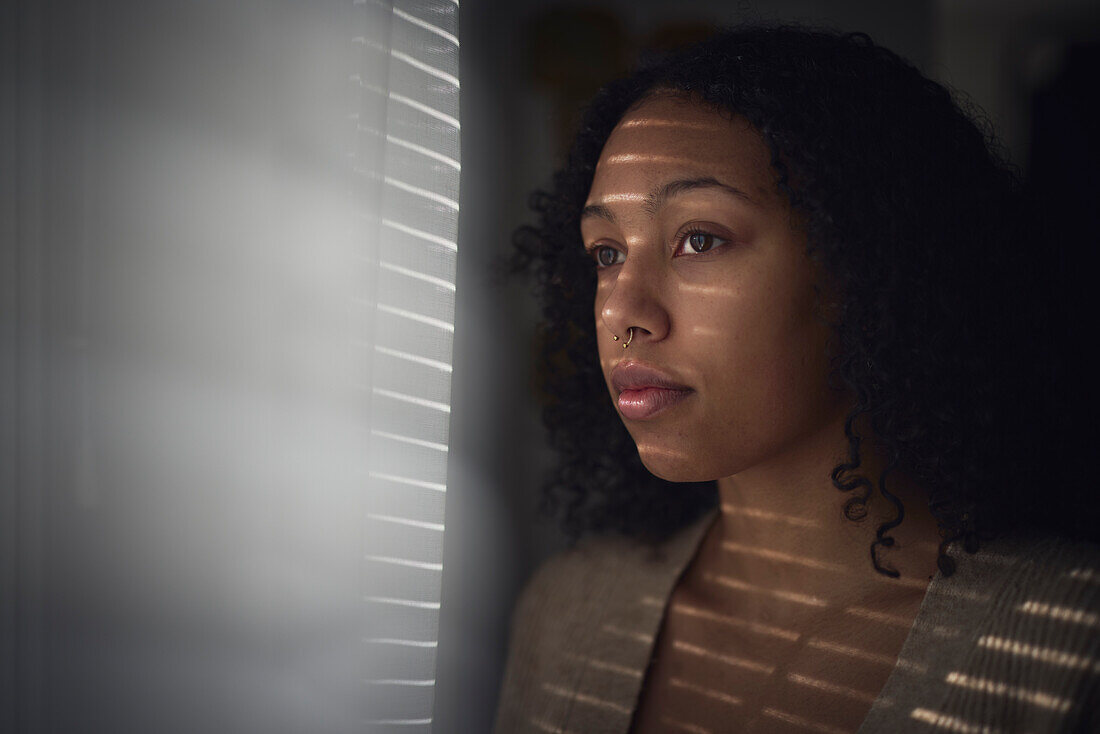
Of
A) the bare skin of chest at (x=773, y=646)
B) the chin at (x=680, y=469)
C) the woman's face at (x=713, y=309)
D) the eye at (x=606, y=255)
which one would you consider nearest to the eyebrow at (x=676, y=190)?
the woman's face at (x=713, y=309)

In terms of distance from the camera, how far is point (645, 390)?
1.00 meters

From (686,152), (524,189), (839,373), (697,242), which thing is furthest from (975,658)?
(524,189)

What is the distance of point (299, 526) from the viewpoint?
92 cm

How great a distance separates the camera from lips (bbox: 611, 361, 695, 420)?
3.19ft

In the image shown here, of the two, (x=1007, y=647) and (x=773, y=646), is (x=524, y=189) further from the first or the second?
(x=1007, y=647)

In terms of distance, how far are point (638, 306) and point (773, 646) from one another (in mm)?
551

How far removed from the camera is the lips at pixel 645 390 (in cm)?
97

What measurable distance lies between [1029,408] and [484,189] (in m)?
0.97

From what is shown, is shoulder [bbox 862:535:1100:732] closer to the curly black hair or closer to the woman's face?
the curly black hair

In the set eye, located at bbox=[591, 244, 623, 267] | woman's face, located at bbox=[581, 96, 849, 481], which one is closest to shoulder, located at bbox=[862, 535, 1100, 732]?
woman's face, located at bbox=[581, 96, 849, 481]

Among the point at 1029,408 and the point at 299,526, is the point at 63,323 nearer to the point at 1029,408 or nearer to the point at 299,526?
the point at 299,526

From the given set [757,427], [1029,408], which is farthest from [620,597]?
[1029,408]

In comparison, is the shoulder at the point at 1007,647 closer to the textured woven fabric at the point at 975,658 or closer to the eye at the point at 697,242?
the textured woven fabric at the point at 975,658

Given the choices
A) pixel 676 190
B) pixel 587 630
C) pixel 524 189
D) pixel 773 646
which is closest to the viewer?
pixel 676 190
